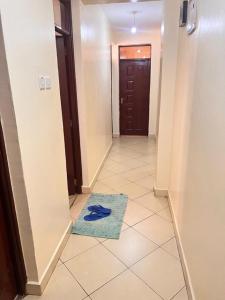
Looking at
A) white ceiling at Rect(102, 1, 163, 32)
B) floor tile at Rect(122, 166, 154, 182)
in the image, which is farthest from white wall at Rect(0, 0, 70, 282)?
white ceiling at Rect(102, 1, 163, 32)

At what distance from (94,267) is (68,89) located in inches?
75.9

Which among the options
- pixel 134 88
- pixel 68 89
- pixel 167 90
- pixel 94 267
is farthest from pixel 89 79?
pixel 134 88

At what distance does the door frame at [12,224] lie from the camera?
1.34 metres

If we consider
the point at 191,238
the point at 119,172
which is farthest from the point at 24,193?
the point at 119,172

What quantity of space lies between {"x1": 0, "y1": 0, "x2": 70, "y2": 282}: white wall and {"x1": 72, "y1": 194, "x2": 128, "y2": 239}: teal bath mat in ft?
1.27

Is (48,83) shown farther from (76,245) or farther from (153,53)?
(153,53)

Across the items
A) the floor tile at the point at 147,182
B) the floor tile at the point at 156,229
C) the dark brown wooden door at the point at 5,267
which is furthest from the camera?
the floor tile at the point at 147,182

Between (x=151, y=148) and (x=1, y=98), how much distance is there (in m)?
4.17

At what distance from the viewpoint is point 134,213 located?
2.63m

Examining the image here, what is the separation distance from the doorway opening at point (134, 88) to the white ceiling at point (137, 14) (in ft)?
2.00

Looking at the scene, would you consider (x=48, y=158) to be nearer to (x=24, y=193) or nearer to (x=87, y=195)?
(x=24, y=193)

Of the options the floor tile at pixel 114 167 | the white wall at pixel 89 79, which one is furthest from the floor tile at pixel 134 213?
the floor tile at pixel 114 167

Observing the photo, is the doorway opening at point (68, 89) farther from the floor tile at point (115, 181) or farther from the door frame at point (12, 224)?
the door frame at point (12, 224)

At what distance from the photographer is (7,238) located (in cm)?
146
